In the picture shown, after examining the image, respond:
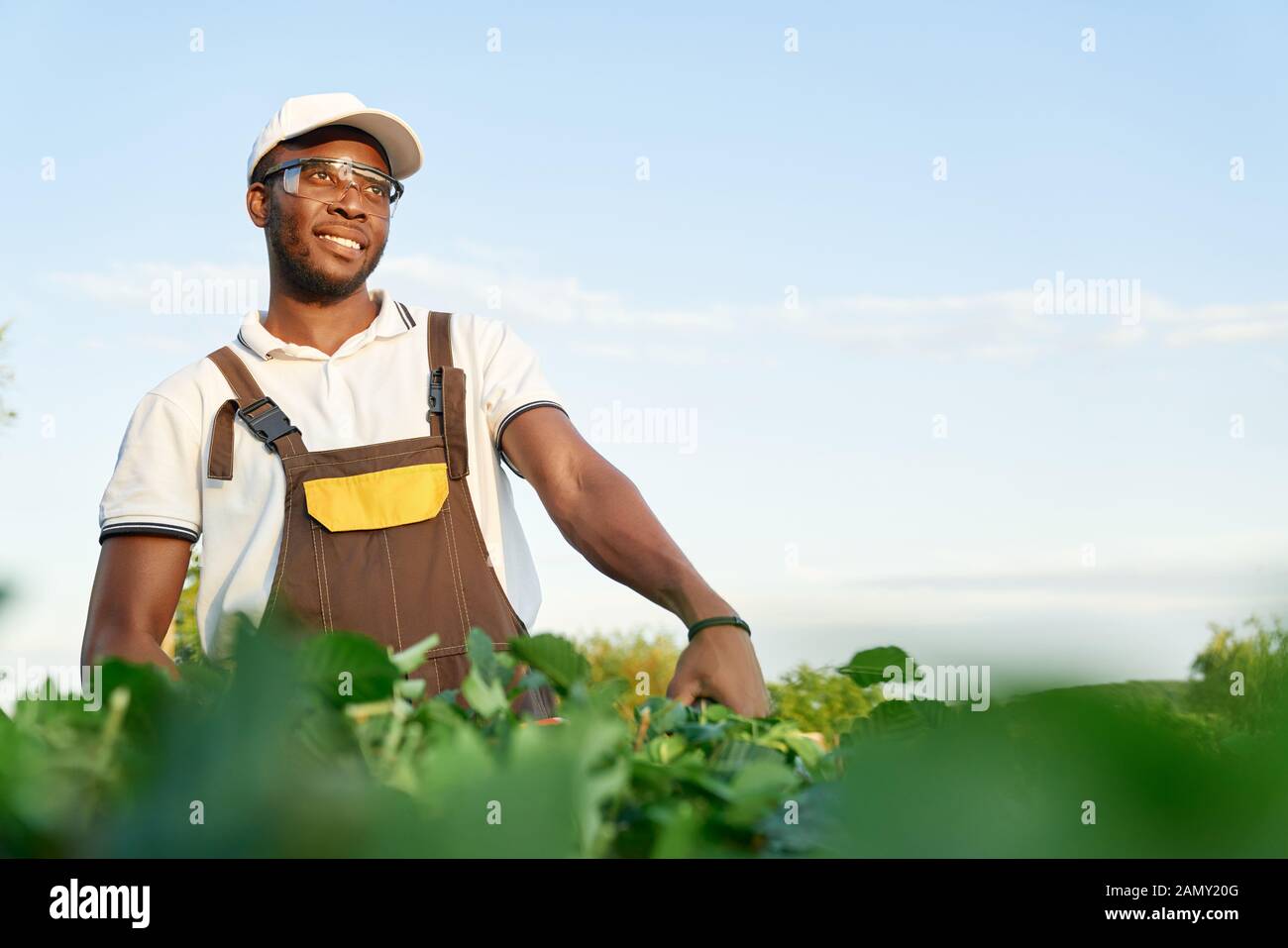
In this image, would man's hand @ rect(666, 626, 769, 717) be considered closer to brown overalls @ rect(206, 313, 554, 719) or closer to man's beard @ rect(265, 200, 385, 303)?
brown overalls @ rect(206, 313, 554, 719)

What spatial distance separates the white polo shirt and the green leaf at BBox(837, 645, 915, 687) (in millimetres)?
2118

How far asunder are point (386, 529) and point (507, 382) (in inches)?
18.7

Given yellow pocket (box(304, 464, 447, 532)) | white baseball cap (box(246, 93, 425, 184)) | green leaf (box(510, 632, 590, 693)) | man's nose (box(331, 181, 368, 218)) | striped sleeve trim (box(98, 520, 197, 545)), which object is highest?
white baseball cap (box(246, 93, 425, 184))

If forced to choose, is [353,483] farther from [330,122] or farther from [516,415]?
[330,122]

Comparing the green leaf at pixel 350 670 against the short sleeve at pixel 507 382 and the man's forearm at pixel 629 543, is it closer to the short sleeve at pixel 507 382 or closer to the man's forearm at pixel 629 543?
the man's forearm at pixel 629 543

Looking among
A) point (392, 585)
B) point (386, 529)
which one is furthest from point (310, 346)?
point (392, 585)

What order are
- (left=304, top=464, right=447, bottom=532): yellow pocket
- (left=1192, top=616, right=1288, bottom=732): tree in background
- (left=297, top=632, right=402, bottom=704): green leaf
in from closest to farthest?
1. (left=1192, top=616, right=1288, bottom=732): tree in background
2. (left=297, top=632, right=402, bottom=704): green leaf
3. (left=304, top=464, right=447, bottom=532): yellow pocket

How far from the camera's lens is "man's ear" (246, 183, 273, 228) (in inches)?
138

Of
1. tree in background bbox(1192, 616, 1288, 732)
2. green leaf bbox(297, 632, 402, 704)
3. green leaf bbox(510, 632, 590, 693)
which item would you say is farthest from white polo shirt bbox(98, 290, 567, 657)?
tree in background bbox(1192, 616, 1288, 732)

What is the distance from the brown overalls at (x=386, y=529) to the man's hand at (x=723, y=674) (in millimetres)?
1507

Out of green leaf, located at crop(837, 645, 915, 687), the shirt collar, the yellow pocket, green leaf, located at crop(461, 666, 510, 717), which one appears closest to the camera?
green leaf, located at crop(461, 666, 510, 717)

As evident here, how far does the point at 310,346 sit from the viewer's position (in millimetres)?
3287
